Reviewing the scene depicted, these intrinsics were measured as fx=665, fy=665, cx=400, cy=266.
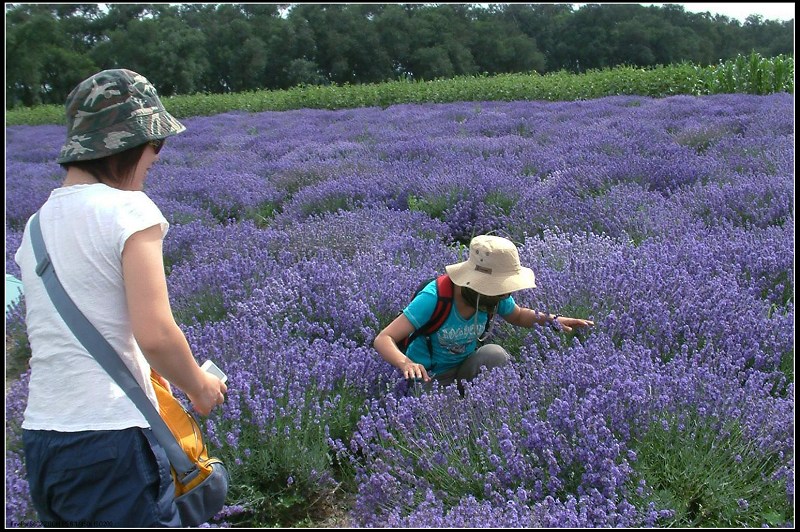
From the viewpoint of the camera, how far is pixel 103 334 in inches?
56.9

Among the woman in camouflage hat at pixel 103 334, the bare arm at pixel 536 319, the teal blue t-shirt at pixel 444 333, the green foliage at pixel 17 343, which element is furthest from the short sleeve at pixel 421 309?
the green foliage at pixel 17 343

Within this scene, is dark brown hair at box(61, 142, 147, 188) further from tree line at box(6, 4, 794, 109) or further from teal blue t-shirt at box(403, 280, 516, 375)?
tree line at box(6, 4, 794, 109)

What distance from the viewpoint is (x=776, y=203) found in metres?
3.86

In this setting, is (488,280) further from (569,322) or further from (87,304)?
(87,304)

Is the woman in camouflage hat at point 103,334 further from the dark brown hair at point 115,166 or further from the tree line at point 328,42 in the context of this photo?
the tree line at point 328,42

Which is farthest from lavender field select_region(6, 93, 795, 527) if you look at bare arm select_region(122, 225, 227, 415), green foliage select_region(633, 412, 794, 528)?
bare arm select_region(122, 225, 227, 415)

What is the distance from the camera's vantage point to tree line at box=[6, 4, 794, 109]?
99.6ft

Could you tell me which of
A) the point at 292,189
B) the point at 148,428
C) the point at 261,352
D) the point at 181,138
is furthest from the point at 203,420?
the point at 181,138

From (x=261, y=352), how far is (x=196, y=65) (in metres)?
31.8

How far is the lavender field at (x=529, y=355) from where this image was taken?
1.79 metres

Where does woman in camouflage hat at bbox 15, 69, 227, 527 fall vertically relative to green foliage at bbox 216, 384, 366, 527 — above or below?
above

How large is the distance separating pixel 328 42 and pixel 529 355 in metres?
33.1

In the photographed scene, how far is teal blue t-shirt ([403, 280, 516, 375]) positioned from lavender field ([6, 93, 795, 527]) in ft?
0.61

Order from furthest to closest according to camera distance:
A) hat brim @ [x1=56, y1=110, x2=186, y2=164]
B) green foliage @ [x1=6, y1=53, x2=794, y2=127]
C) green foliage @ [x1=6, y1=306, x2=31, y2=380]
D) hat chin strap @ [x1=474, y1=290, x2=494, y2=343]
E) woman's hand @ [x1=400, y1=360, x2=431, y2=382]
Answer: green foliage @ [x1=6, y1=53, x2=794, y2=127], green foliage @ [x1=6, y1=306, x2=31, y2=380], hat chin strap @ [x1=474, y1=290, x2=494, y2=343], woman's hand @ [x1=400, y1=360, x2=431, y2=382], hat brim @ [x1=56, y1=110, x2=186, y2=164]
